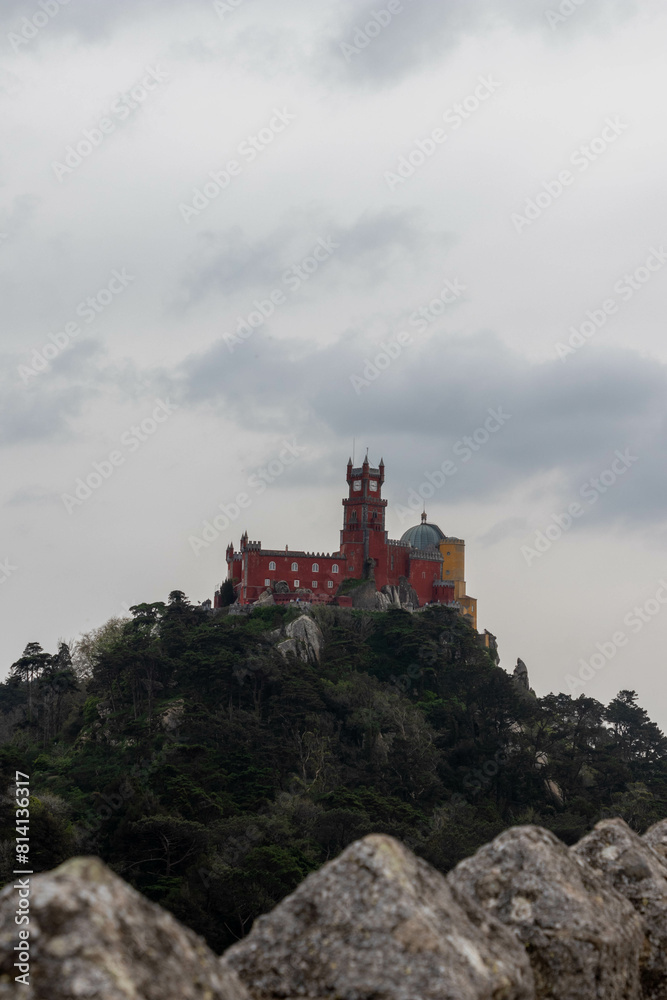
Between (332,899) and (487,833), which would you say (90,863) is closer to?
(332,899)

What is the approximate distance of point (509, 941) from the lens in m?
5.37

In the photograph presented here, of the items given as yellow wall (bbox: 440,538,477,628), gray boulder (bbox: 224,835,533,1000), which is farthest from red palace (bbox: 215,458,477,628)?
gray boulder (bbox: 224,835,533,1000)

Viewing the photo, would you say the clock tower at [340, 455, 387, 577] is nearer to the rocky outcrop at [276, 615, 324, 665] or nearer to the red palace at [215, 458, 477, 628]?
the red palace at [215, 458, 477, 628]

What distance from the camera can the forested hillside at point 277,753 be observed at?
45844 mm

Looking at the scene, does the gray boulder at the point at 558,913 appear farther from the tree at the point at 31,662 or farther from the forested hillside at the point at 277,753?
the tree at the point at 31,662

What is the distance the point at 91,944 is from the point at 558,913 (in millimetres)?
2990

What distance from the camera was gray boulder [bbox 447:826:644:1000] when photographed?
224 inches

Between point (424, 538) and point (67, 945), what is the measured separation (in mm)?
81585

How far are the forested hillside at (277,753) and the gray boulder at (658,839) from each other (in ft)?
115

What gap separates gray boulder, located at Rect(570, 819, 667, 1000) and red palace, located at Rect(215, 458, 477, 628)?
69.9 metres

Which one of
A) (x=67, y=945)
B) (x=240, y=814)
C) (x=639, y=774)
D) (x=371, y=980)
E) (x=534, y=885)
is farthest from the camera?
(x=639, y=774)

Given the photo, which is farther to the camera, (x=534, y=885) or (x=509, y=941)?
(x=534, y=885)

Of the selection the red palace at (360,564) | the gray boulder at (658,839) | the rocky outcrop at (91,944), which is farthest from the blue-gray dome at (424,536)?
the rocky outcrop at (91,944)

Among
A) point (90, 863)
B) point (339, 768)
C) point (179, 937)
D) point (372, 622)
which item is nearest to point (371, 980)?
point (179, 937)
